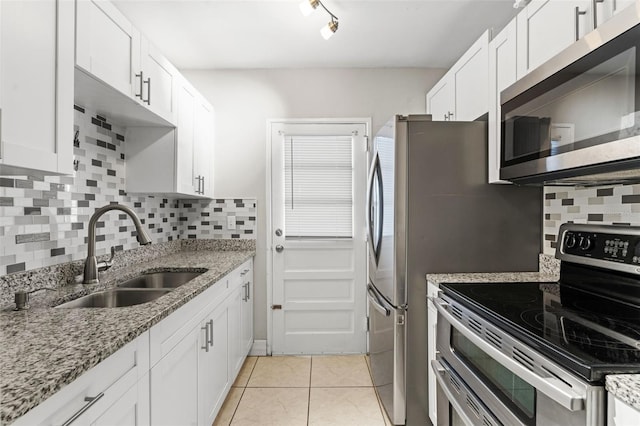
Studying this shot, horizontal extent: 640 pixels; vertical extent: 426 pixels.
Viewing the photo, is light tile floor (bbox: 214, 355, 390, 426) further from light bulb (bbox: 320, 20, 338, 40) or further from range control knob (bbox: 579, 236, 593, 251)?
light bulb (bbox: 320, 20, 338, 40)

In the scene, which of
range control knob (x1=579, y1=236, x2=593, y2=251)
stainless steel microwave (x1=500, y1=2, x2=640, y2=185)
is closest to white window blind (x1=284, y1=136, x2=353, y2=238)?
stainless steel microwave (x1=500, y1=2, x2=640, y2=185)

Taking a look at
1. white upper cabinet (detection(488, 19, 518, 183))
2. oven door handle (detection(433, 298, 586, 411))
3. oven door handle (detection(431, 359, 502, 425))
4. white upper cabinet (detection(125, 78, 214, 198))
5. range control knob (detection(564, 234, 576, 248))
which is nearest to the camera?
oven door handle (detection(433, 298, 586, 411))

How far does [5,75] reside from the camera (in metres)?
0.99

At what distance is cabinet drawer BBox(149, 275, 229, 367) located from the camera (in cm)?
126

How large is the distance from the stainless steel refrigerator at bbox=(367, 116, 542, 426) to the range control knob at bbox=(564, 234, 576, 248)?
1.19ft

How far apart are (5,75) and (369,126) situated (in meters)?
2.47

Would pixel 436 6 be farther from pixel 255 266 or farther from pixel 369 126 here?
pixel 255 266

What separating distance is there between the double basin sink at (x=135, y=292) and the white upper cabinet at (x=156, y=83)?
3.06 feet

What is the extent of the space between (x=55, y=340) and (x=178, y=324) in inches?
20.8

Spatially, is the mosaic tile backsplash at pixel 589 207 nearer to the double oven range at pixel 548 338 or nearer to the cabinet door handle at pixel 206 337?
the double oven range at pixel 548 338

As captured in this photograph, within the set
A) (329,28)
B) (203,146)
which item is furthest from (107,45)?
(203,146)

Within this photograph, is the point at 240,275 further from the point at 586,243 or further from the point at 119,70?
the point at 586,243

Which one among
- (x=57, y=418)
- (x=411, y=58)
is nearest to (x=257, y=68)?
(x=411, y=58)

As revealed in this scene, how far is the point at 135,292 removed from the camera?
1.77 m
